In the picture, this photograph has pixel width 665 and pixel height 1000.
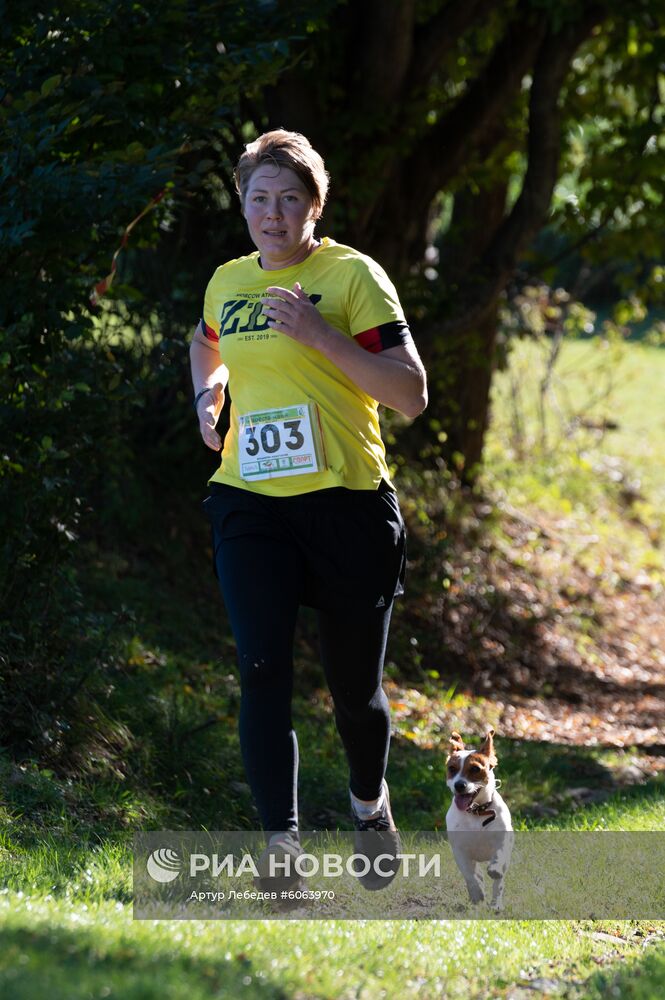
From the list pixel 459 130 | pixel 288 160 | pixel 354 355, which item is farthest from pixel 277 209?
pixel 459 130

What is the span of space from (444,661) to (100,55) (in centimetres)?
524

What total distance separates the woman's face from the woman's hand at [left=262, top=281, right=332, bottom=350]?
268 millimetres

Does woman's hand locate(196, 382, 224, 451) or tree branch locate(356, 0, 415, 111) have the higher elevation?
tree branch locate(356, 0, 415, 111)

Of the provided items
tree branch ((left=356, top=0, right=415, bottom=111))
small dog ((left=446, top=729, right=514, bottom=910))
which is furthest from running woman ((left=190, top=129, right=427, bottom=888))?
tree branch ((left=356, top=0, right=415, bottom=111))

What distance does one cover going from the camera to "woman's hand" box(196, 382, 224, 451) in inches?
170

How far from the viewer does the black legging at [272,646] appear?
409 centimetres

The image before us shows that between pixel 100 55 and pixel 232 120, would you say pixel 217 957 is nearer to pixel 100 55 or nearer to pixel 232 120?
pixel 100 55

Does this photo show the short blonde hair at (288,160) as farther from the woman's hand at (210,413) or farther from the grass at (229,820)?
the grass at (229,820)

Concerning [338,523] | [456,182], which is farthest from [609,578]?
[338,523]

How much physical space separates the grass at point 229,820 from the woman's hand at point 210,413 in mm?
1458

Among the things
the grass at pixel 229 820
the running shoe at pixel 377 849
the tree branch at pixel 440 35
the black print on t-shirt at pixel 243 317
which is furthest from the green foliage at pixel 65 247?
the tree branch at pixel 440 35

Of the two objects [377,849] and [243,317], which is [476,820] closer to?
[377,849]

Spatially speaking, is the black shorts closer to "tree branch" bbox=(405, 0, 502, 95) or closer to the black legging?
the black legging

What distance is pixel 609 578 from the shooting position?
511 inches
